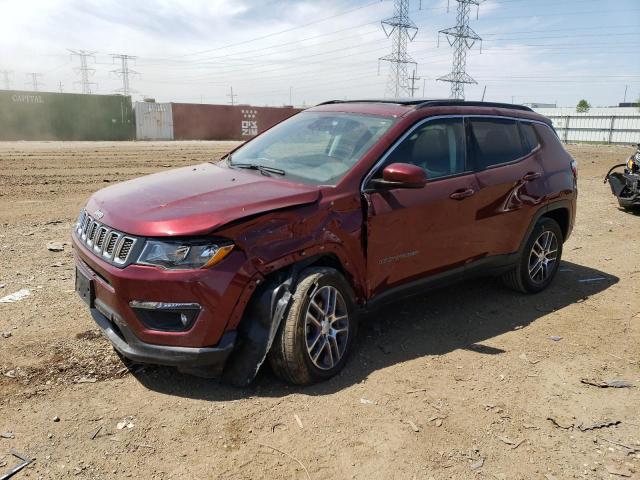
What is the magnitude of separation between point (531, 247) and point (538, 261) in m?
0.27

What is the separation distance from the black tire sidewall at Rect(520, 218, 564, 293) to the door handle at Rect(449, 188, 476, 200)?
3.83ft

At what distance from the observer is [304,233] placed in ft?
10.9

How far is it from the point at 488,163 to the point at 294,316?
2.40 meters

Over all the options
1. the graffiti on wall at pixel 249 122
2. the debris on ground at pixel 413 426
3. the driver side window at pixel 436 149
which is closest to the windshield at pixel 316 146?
the driver side window at pixel 436 149

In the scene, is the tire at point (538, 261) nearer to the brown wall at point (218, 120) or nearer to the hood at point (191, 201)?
the hood at point (191, 201)

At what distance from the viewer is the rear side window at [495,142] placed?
4617 millimetres

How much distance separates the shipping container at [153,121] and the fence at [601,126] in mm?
26184

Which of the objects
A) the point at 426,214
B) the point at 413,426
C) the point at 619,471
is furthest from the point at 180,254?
the point at 619,471

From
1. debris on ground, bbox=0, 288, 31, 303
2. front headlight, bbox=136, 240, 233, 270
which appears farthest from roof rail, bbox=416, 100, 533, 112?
debris on ground, bbox=0, 288, 31, 303

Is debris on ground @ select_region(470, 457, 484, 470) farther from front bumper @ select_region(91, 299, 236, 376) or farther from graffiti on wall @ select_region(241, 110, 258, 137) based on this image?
graffiti on wall @ select_region(241, 110, 258, 137)

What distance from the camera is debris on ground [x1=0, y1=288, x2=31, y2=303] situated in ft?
15.4

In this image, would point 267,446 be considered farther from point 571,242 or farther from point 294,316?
point 571,242

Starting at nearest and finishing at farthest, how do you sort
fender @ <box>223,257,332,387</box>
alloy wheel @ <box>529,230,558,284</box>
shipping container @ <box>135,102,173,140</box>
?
fender @ <box>223,257,332,387</box> → alloy wheel @ <box>529,230,558,284</box> → shipping container @ <box>135,102,173,140</box>

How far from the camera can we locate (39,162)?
16125 millimetres
